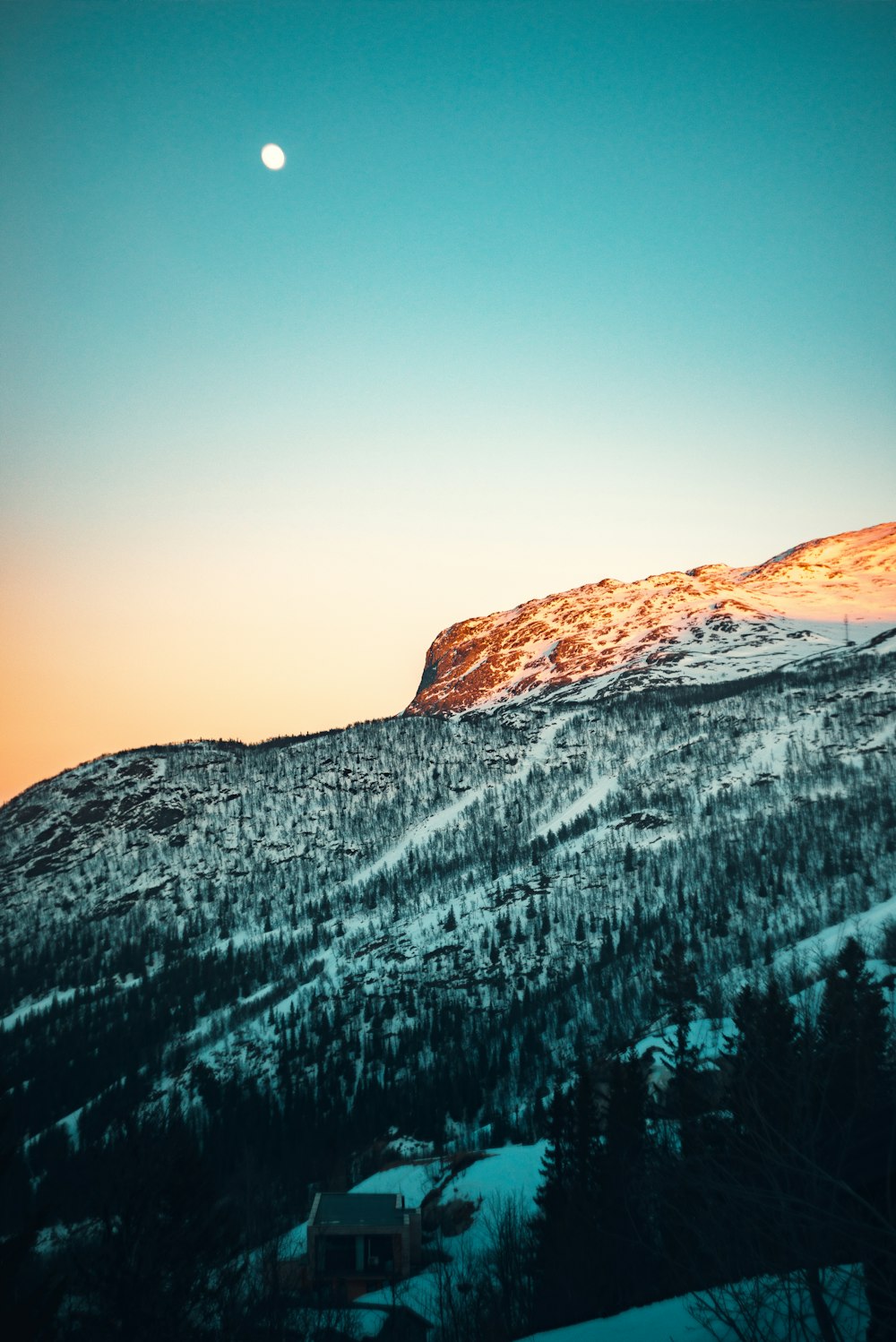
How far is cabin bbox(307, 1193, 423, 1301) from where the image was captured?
48.5 m

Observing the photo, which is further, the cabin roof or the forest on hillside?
the forest on hillside

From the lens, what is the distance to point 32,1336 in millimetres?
19703

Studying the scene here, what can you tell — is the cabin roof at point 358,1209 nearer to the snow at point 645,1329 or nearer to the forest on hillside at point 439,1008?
the forest on hillside at point 439,1008

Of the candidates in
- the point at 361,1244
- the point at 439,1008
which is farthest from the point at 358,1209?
the point at 439,1008

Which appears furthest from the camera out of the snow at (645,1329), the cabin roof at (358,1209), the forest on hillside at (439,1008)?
the forest on hillside at (439,1008)

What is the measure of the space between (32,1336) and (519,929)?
159m

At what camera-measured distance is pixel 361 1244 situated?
49.9 meters

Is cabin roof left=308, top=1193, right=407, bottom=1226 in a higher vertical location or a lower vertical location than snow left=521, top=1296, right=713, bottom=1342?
lower

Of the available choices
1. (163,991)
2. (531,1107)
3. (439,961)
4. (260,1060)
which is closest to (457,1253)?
(531,1107)

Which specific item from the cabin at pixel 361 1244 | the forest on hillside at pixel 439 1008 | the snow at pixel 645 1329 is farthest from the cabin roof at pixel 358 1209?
the snow at pixel 645 1329

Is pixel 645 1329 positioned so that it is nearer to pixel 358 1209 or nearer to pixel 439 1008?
pixel 358 1209

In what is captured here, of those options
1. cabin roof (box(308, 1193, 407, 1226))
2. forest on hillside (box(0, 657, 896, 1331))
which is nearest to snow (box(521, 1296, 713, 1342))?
cabin roof (box(308, 1193, 407, 1226))

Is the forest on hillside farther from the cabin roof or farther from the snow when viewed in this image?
the snow

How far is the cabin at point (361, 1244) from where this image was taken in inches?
1909
